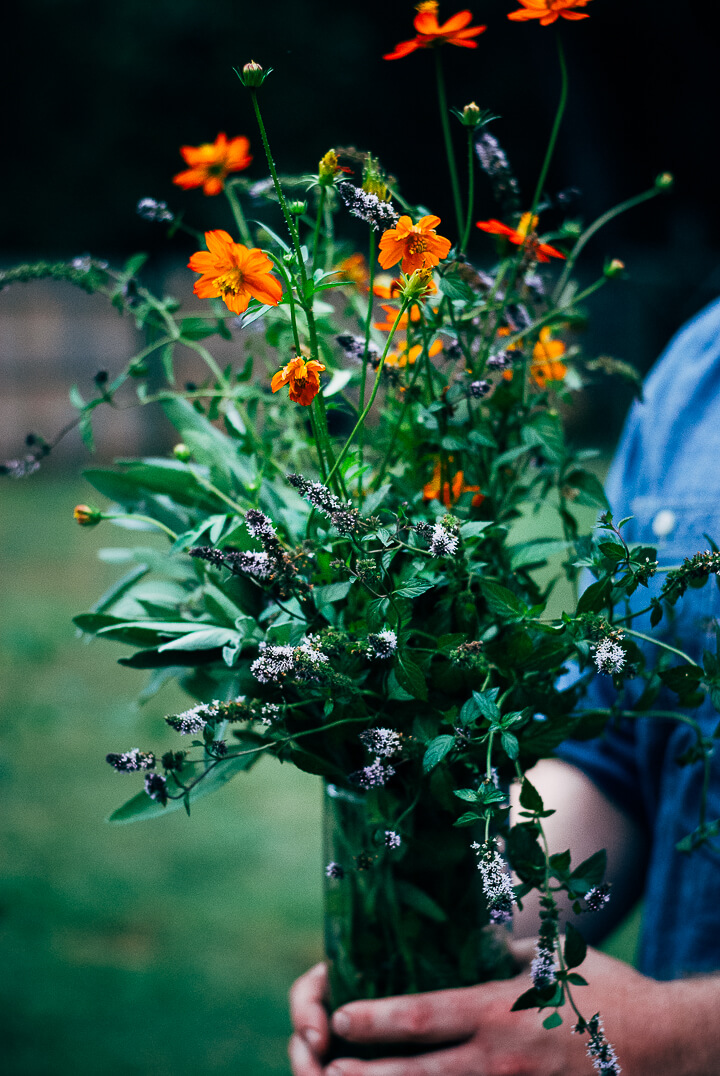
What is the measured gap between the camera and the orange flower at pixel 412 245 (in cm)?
46

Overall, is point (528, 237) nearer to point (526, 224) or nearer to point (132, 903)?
point (526, 224)

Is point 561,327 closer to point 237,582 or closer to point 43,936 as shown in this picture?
point 237,582

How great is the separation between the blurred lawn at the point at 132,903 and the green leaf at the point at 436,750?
106 centimetres

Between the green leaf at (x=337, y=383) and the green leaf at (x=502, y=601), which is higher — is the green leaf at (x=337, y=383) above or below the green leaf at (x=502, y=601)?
above

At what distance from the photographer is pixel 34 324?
19.2 ft

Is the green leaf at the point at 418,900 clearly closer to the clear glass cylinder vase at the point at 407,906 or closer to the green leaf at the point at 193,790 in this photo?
the clear glass cylinder vase at the point at 407,906

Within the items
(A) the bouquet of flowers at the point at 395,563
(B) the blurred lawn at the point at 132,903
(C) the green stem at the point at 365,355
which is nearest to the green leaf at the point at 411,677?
(A) the bouquet of flowers at the point at 395,563

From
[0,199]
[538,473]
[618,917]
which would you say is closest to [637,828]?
[618,917]

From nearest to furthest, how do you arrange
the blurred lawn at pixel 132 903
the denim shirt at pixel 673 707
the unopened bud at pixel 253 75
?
1. the unopened bud at pixel 253 75
2. the denim shirt at pixel 673 707
3. the blurred lawn at pixel 132 903

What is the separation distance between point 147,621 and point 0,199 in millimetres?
9005

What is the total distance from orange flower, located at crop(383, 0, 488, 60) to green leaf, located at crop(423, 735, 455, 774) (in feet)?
1.17

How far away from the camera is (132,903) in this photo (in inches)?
85.6

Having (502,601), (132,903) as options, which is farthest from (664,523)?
(132,903)

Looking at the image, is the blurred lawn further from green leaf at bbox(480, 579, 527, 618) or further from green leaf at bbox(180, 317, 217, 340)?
green leaf at bbox(480, 579, 527, 618)
